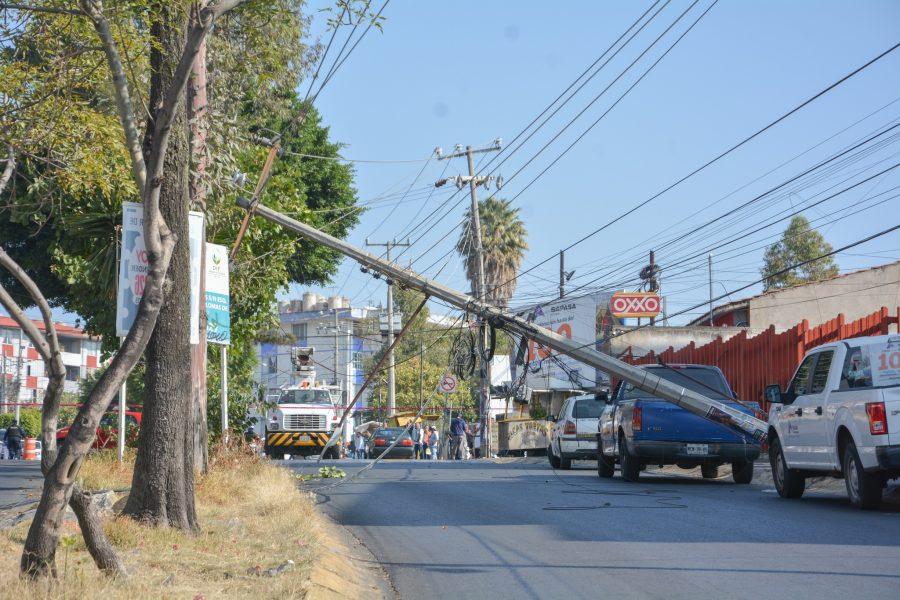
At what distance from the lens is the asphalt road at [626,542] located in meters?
7.75

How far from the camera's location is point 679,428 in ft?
57.8

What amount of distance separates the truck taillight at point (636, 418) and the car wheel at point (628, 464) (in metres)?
0.61

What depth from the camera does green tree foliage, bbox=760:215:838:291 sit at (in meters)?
59.0

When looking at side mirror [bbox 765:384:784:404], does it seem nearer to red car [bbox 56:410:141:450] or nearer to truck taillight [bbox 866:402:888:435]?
truck taillight [bbox 866:402:888:435]

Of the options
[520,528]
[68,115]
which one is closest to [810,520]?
[520,528]

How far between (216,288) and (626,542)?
7.64 meters

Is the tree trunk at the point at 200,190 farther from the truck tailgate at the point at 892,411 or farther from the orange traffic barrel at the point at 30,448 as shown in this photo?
the orange traffic barrel at the point at 30,448

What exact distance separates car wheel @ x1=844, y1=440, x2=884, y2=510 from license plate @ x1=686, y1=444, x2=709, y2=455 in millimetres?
4890

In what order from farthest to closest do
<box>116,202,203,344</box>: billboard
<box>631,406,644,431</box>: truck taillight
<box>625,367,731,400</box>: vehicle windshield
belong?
1. <box>625,367,731,400</box>: vehicle windshield
2. <box>631,406,644,431</box>: truck taillight
3. <box>116,202,203,344</box>: billboard

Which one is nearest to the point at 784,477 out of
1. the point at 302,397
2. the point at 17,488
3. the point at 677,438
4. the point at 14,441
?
the point at 677,438

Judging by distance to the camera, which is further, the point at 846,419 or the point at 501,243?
the point at 501,243

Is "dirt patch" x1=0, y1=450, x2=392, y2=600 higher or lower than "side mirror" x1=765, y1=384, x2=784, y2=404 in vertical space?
lower

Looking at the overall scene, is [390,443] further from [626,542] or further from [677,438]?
[626,542]

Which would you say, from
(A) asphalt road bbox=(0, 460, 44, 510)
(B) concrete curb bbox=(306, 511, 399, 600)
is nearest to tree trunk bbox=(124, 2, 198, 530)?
(B) concrete curb bbox=(306, 511, 399, 600)
